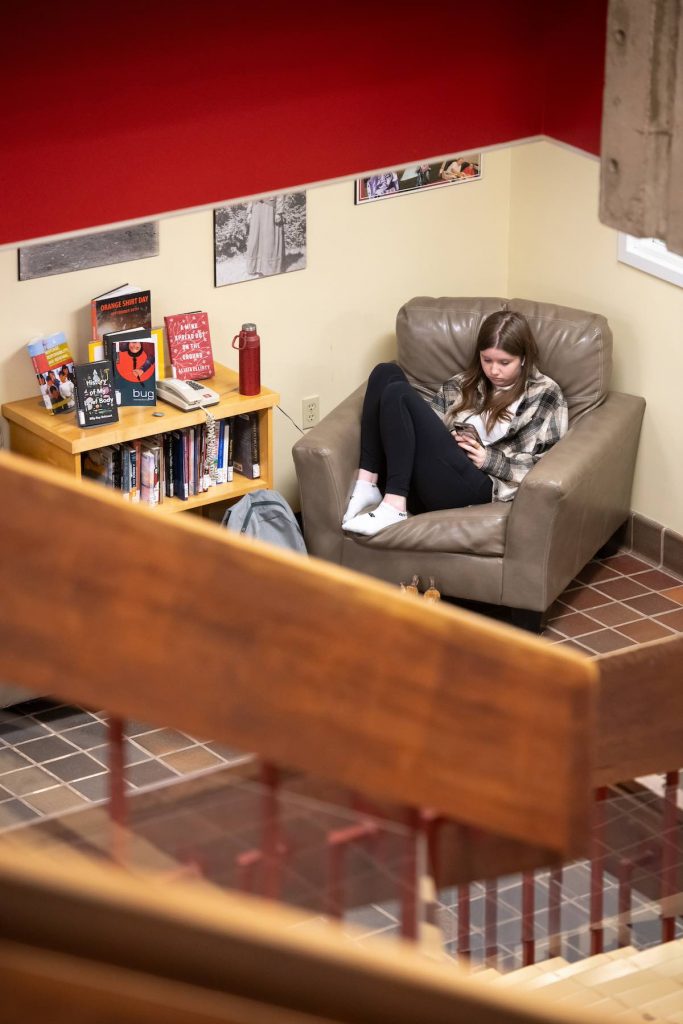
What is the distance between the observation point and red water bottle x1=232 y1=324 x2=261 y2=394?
16.6ft

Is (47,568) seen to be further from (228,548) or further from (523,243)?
(523,243)

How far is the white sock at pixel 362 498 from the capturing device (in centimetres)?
522

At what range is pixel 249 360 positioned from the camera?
5.07m

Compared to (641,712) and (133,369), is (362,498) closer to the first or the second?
(133,369)

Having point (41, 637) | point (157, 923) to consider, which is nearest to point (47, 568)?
point (41, 637)

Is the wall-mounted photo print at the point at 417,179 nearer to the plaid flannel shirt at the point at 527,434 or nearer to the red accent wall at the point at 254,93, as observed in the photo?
the plaid flannel shirt at the point at 527,434

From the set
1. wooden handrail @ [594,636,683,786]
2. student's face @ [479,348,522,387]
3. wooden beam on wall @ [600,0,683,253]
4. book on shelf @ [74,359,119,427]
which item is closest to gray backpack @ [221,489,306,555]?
book on shelf @ [74,359,119,427]

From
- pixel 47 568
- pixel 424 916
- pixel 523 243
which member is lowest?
pixel 523 243

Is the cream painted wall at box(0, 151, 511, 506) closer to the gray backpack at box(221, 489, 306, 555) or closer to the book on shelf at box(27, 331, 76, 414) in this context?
the book on shelf at box(27, 331, 76, 414)

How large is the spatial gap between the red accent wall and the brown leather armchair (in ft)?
10.8

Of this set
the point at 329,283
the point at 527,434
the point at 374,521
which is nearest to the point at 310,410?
the point at 329,283

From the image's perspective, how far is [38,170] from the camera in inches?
56.4

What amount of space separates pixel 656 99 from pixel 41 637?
1074mm

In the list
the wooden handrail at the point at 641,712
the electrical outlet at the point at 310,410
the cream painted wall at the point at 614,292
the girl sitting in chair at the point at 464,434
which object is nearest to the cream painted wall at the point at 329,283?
the electrical outlet at the point at 310,410
